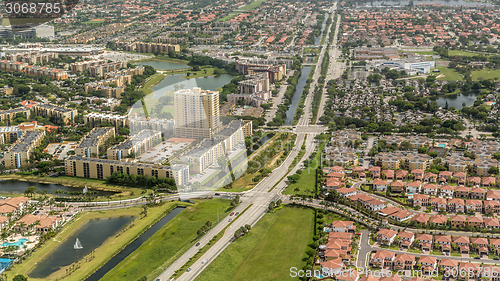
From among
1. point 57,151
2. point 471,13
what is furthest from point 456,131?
point 471,13

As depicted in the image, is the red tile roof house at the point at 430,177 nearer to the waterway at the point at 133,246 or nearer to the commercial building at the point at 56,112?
the waterway at the point at 133,246

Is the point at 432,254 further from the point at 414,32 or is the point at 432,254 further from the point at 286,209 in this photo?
the point at 414,32

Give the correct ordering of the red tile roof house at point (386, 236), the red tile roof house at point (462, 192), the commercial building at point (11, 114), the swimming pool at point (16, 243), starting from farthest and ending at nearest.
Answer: the commercial building at point (11, 114) → the red tile roof house at point (462, 192) → the swimming pool at point (16, 243) → the red tile roof house at point (386, 236)

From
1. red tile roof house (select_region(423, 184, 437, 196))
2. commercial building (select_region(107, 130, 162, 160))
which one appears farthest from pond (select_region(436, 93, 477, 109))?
commercial building (select_region(107, 130, 162, 160))

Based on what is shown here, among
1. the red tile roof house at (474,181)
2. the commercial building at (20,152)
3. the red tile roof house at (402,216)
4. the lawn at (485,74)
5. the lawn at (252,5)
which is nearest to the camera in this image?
the red tile roof house at (402,216)

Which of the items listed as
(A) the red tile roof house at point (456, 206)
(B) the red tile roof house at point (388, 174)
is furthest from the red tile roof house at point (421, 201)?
(B) the red tile roof house at point (388, 174)

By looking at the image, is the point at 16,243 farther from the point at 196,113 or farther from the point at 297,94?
the point at 297,94
